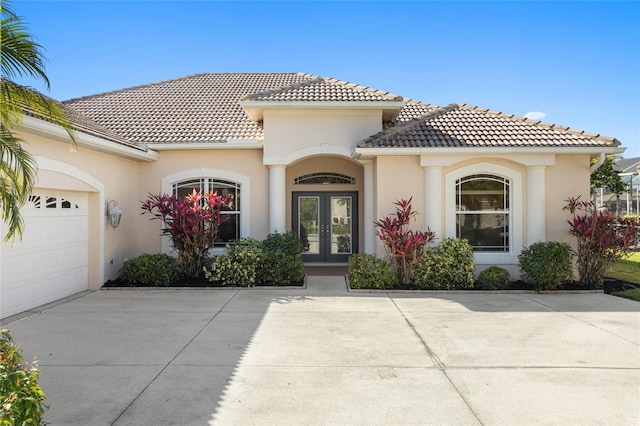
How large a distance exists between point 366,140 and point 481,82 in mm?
4955

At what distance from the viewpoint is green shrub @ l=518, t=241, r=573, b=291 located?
10.7 m

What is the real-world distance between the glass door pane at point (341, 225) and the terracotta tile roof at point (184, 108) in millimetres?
4335

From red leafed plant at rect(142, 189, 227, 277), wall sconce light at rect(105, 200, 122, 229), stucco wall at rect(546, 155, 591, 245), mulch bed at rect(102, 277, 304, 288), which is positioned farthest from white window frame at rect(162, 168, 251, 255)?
stucco wall at rect(546, 155, 591, 245)

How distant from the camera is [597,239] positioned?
11078 mm

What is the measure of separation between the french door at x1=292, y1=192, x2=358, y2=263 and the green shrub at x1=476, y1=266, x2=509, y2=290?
19.2 ft

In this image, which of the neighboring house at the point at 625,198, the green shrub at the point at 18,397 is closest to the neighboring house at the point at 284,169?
the green shrub at the point at 18,397

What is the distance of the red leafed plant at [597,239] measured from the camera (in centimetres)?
1095

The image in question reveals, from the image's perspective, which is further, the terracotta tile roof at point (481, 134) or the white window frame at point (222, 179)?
the white window frame at point (222, 179)

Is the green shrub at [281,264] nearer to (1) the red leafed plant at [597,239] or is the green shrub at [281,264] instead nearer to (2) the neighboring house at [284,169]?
(2) the neighboring house at [284,169]

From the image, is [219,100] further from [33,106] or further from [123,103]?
[33,106]

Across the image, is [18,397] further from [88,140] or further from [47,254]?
[88,140]

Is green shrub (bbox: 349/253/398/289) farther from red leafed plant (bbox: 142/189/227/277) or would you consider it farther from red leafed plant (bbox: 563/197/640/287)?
red leafed plant (bbox: 563/197/640/287)

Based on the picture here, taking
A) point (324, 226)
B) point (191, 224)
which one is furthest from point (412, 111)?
point (191, 224)

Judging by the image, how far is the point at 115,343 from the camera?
22.0ft
